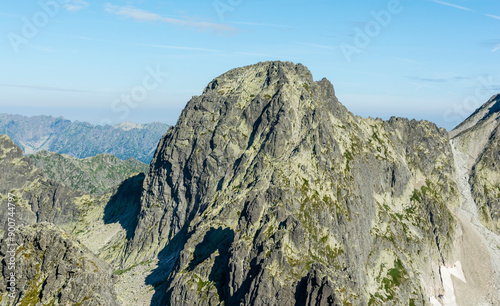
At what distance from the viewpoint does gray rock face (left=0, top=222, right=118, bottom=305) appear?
102 meters

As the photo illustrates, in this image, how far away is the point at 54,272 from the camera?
106 m

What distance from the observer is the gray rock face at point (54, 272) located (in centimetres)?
10231

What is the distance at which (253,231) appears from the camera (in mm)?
156125

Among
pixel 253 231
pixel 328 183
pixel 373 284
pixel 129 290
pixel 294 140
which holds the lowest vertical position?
pixel 129 290

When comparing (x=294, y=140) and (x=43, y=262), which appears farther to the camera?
A: (x=294, y=140)

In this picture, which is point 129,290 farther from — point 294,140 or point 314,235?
point 294,140

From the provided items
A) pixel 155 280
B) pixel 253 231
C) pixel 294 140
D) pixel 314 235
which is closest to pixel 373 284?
pixel 314 235

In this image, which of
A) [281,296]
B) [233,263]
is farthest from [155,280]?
[281,296]

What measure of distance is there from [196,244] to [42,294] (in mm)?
73078

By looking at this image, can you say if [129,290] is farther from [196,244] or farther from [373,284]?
[373,284]

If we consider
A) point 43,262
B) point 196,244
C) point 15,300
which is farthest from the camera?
point 196,244

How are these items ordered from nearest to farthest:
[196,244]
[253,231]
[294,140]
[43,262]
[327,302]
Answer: [43,262] < [327,302] < [253,231] < [196,244] < [294,140]

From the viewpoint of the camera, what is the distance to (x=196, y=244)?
6594 inches

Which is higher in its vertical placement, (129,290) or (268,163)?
(268,163)
